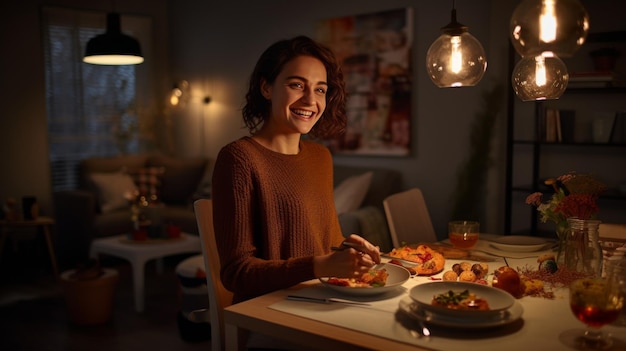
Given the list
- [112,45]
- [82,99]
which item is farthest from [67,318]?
[82,99]

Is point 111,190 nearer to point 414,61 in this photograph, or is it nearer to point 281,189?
point 414,61

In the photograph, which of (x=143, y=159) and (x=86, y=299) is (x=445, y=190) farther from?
(x=143, y=159)

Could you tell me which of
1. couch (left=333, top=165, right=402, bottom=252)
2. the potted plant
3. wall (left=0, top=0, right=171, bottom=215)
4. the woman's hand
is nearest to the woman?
the woman's hand

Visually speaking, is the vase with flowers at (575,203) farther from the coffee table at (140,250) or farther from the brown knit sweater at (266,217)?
the coffee table at (140,250)

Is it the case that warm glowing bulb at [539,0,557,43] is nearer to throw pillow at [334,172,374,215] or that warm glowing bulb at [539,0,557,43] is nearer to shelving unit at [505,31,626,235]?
shelving unit at [505,31,626,235]

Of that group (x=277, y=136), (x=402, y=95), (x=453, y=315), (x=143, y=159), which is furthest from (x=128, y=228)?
(x=453, y=315)

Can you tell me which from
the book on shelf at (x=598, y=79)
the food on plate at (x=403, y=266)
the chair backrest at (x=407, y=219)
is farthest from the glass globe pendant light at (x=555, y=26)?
the book on shelf at (x=598, y=79)

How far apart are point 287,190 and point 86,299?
2408 mm

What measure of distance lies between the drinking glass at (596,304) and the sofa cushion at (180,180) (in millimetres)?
4864

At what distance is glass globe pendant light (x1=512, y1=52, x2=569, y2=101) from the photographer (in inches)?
75.0

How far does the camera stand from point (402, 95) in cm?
471

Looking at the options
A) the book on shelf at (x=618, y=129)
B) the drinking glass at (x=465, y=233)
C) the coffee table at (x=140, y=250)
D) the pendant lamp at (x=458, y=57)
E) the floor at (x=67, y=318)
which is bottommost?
the floor at (x=67, y=318)

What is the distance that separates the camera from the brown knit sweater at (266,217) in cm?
160

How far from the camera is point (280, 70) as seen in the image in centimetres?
180
